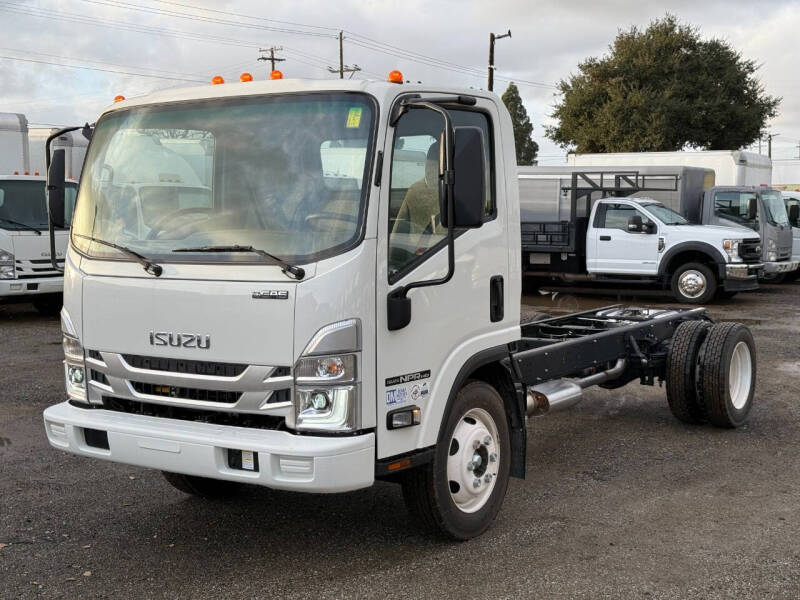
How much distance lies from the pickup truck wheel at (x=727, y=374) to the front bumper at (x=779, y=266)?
11.0 metres

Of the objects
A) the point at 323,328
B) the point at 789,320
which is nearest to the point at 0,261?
the point at 323,328

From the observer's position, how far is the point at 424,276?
430cm

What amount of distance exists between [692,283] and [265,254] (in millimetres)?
13791

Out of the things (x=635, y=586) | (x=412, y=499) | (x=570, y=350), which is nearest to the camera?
(x=635, y=586)

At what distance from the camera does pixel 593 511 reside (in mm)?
5289

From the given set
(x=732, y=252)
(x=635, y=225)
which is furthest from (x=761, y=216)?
(x=635, y=225)

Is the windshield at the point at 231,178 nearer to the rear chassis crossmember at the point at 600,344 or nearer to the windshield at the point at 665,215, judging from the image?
the rear chassis crossmember at the point at 600,344

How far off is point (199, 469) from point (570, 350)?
9.97 ft

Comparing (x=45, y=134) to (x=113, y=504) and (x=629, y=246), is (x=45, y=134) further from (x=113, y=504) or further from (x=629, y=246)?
(x=113, y=504)

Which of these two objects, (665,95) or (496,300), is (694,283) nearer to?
(496,300)

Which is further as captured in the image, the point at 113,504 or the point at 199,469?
the point at 113,504

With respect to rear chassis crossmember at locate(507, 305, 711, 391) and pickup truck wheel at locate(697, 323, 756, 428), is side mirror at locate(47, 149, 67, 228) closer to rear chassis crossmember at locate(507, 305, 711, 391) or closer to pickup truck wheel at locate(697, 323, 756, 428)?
rear chassis crossmember at locate(507, 305, 711, 391)

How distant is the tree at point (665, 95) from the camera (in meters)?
40.7

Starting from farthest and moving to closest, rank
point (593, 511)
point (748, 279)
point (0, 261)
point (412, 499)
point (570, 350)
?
point (748, 279), point (0, 261), point (570, 350), point (593, 511), point (412, 499)
